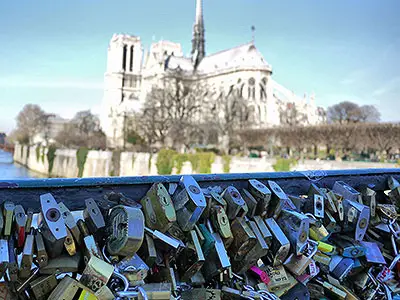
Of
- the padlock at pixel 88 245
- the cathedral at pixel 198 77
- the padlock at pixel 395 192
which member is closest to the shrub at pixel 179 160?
the cathedral at pixel 198 77

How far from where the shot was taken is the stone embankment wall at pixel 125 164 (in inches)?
1004

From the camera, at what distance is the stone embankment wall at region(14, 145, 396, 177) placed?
83.7ft

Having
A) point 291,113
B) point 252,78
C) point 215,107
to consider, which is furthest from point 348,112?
point 215,107

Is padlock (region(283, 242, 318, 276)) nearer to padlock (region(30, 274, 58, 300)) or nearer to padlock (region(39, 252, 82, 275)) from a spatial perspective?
padlock (region(39, 252, 82, 275))

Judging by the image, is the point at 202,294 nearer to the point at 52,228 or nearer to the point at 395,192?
the point at 52,228

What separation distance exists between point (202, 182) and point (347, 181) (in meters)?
1.28

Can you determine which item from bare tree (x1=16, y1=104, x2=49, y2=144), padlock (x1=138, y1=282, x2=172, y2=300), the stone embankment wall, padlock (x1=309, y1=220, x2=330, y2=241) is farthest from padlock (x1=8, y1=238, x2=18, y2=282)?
bare tree (x1=16, y1=104, x2=49, y2=144)

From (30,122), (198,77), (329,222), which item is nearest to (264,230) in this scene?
(329,222)

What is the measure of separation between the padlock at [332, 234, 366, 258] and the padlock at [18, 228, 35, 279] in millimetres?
1955

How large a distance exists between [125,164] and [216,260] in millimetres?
36904

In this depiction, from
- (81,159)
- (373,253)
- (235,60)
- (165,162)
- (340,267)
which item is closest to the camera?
(340,267)

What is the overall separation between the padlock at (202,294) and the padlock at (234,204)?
405 mm

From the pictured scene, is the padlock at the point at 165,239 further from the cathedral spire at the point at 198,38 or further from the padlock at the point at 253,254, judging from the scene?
the cathedral spire at the point at 198,38

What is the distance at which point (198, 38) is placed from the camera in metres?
92.8
